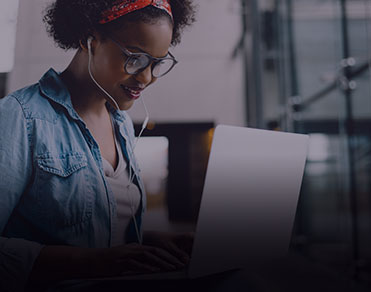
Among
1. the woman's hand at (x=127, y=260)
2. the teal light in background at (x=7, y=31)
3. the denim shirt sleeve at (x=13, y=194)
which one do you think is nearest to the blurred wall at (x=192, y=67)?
the teal light in background at (x=7, y=31)

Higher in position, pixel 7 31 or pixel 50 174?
pixel 7 31

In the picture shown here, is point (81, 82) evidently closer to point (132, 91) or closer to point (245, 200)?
point (132, 91)

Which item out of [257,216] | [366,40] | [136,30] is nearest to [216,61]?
[136,30]

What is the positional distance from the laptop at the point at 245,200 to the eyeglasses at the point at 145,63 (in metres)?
0.17

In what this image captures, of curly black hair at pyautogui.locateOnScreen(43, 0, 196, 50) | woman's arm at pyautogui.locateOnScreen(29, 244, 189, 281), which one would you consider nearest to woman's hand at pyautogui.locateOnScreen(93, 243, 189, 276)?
woman's arm at pyautogui.locateOnScreen(29, 244, 189, 281)

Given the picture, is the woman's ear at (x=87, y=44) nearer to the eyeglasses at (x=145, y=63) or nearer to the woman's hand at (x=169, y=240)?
the eyeglasses at (x=145, y=63)

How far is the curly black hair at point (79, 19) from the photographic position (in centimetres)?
63

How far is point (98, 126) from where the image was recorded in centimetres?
67

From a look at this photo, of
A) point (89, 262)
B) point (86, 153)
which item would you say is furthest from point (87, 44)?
point (89, 262)

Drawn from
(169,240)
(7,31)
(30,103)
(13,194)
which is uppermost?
(7,31)

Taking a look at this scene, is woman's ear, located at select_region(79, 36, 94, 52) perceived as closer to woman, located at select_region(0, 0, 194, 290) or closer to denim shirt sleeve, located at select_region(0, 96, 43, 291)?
woman, located at select_region(0, 0, 194, 290)

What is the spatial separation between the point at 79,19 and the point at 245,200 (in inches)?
15.2

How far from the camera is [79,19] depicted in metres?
0.64

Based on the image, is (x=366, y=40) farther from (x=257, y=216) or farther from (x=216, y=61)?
(x=257, y=216)
